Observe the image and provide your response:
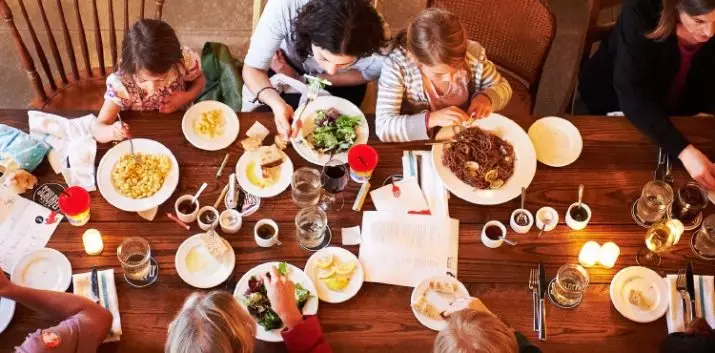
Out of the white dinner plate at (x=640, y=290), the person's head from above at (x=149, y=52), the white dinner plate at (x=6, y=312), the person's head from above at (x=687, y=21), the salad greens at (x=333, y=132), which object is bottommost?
the white dinner plate at (x=6, y=312)

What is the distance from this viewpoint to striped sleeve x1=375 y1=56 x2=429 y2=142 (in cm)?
228

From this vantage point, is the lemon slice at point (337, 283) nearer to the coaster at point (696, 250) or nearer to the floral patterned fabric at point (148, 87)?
the floral patterned fabric at point (148, 87)

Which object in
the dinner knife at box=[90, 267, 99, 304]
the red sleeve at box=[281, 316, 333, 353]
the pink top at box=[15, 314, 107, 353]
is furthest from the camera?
the dinner knife at box=[90, 267, 99, 304]

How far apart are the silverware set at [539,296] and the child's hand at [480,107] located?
586mm

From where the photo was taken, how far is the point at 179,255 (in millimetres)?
2047

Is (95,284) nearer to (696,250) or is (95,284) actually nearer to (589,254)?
(589,254)

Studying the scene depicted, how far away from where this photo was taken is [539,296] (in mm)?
2061

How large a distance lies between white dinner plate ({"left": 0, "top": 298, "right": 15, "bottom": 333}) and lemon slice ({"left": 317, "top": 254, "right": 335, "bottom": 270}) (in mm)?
907

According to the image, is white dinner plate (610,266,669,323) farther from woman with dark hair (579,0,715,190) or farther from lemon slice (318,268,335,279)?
lemon slice (318,268,335,279)

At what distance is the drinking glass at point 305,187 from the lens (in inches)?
85.0

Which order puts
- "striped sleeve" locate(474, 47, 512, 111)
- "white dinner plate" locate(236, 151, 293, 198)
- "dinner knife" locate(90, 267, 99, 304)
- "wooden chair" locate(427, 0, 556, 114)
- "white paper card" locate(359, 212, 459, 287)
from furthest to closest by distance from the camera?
"wooden chair" locate(427, 0, 556, 114)
"striped sleeve" locate(474, 47, 512, 111)
"white dinner plate" locate(236, 151, 293, 198)
"white paper card" locate(359, 212, 459, 287)
"dinner knife" locate(90, 267, 99, 304)

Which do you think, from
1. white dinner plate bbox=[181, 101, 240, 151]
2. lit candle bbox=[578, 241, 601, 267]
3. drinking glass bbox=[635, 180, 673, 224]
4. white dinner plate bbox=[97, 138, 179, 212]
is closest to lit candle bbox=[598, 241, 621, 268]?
lit candle bbox=[578, 241, 601, 267]

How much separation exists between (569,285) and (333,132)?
935mm

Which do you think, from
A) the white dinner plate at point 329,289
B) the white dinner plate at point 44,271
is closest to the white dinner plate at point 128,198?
the white dinner plate at point 44,271
